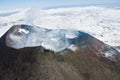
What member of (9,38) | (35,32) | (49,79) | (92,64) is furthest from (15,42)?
(92,64)

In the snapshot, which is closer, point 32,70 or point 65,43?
point 32,70

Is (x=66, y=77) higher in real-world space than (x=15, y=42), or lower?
lower

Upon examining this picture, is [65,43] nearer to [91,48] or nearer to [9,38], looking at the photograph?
[91,48]

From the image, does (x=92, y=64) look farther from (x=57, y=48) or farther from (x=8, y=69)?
(x=8, y=69)

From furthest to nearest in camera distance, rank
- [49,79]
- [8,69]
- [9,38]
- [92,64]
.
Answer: [9,38]
[92,64]
[8,69]
[49,79]

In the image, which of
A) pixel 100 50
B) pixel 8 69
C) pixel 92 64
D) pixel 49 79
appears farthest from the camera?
pixel 100 50

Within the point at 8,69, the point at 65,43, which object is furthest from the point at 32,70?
the point at 65,43
